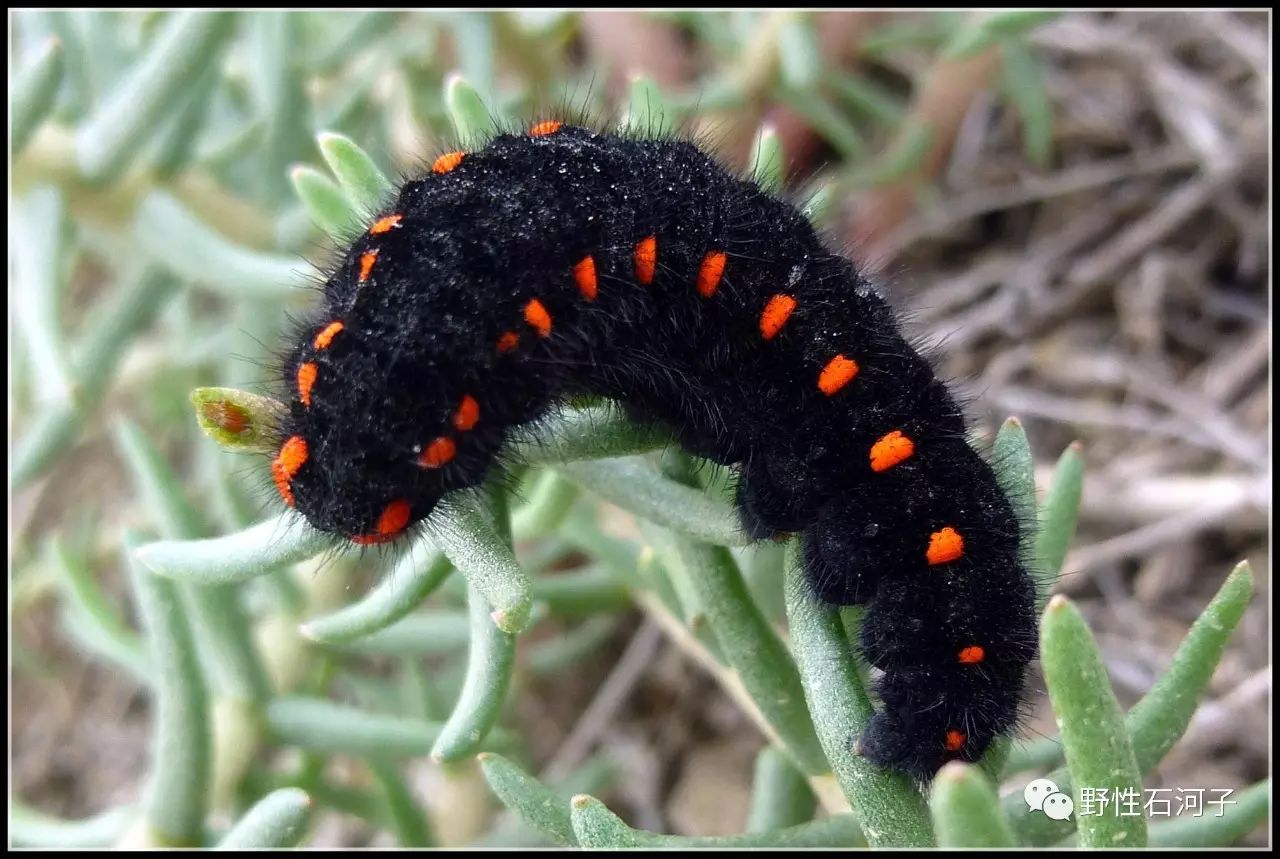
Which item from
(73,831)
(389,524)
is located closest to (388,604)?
(389,524)

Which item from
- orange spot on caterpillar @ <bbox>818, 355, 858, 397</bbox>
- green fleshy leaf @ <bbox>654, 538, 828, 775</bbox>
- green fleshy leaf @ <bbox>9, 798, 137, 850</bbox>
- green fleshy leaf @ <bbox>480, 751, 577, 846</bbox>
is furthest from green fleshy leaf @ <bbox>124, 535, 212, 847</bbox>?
orange spot on caterpillar @ <bbox>818, 355, 858, 397</bbox>

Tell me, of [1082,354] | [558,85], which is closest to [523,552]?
[558,85]

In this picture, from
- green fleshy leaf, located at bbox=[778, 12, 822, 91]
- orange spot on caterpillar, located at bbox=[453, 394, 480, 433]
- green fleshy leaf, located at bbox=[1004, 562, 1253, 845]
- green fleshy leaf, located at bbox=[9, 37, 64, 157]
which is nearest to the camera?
green fleshy leaf, located at bbox=[1004, 562, 1253, 845]

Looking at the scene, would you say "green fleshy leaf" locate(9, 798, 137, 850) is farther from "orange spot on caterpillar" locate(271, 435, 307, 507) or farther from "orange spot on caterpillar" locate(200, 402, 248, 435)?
"orange spot on caterpillar" locate(200, 402, 248, 435)

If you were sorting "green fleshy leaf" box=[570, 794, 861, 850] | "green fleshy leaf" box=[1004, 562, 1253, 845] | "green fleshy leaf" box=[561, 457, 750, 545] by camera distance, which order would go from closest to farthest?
"green fleshy leaf" box=[570, 794, 861, 850] < "green fleshy leaf" box=[1004, 562, 1253, 845] < "green fleshy leaf" box=[561, 457, 750, 545]

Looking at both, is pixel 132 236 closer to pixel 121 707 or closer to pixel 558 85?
pixel 558 85

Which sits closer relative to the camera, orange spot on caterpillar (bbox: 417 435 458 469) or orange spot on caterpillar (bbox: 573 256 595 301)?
orange spot on caterpillar (bbox: 417 435 458 469)

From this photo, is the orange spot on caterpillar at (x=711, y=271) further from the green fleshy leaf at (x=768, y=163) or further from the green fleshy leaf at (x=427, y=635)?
the green fleshy leaf at (x=427, y=635)

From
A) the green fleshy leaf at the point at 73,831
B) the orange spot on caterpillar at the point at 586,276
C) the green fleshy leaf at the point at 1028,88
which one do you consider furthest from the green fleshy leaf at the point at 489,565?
the green fleshy leaf at the point at 1028,88
